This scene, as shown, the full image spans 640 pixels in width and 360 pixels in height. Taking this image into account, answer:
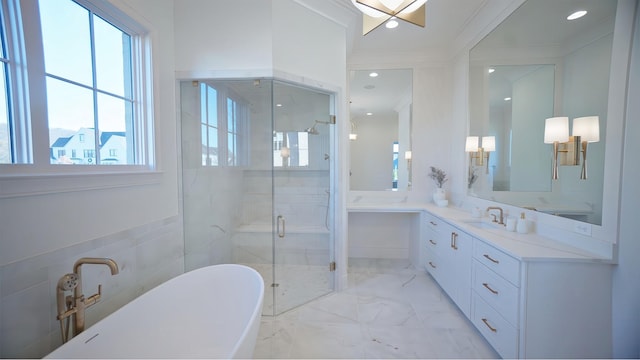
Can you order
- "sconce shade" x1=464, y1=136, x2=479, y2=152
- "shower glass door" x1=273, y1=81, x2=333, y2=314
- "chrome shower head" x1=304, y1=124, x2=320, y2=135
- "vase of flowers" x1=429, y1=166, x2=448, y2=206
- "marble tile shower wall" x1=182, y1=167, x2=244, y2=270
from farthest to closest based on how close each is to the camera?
"vase of flowers" x1=429, y1=166, x2=448, y2=206, "chrome shower head" x1=304, y1=124, x2=320, y2=135, "sconce shade" x1=464, y1=136, x2=479, y2=152, "shower glass door" x1=273, y1=81, x2=333, y2=314, "marble tile shower wall" x1=182, y1=167, x2=244, y2=270

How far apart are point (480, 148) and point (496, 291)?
155cm

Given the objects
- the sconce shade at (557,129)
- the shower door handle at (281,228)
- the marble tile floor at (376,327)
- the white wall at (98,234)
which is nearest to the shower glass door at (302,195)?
the shower door handle at (281,228)

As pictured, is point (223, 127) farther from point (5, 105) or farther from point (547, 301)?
point (547, 301)

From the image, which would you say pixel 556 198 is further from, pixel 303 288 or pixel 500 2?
pixel 303 288

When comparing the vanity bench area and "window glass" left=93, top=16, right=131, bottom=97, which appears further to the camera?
"window glass" left=93, top=16, right=131, bottom=97

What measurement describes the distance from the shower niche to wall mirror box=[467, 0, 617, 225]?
1.67 metres

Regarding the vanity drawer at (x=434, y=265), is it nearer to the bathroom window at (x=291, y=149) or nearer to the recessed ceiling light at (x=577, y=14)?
the bathroom window at (x=291, y=149)

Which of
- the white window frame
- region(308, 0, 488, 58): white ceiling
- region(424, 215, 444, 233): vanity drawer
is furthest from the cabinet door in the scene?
the white window frame

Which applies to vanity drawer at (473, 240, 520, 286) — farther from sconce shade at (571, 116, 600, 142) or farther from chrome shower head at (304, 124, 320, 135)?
chrome shower head at (304, 124, 320, 135)

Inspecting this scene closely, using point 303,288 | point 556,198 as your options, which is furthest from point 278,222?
point 556,198

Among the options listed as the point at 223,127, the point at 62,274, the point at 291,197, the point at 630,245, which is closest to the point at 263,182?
the point at 291,197

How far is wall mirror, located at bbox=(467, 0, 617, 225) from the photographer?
1434mm

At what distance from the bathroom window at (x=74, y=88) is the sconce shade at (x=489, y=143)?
314 cm

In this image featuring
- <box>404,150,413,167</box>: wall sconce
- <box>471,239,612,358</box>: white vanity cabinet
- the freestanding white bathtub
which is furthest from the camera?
<box>404,150,413,167</box>: wall sconce
